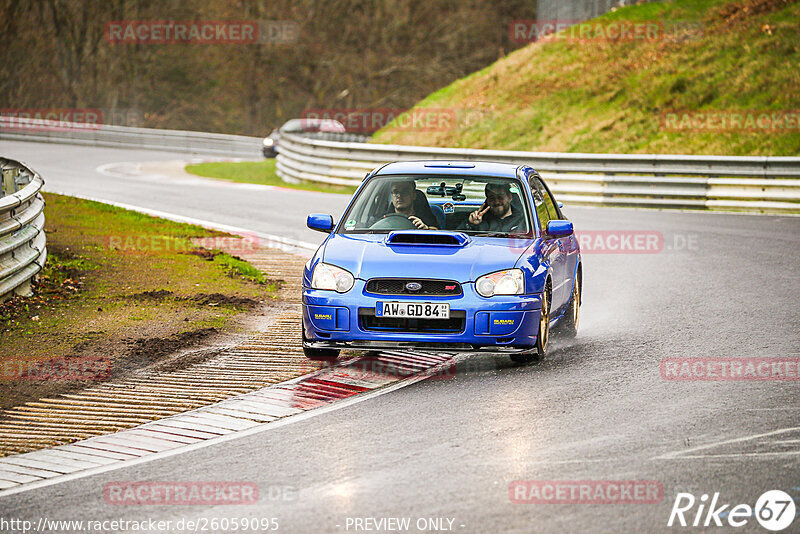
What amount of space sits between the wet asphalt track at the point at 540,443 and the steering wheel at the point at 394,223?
3.99 feet

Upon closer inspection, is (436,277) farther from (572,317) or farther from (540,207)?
(572,317)

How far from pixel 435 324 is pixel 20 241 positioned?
513 cm

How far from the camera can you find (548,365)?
9016 millimetres

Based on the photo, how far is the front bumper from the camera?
850cm

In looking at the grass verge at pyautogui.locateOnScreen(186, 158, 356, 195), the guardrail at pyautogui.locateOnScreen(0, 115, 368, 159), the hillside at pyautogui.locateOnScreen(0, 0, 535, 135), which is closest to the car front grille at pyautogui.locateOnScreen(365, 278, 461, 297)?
the grass verge at pyautogui.locateOnScreen(186, 158, 356, 195)

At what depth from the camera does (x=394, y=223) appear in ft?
31.8

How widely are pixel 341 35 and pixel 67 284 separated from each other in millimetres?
52160

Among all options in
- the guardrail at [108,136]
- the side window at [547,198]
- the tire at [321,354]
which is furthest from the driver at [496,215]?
the guardrail at [108,136]

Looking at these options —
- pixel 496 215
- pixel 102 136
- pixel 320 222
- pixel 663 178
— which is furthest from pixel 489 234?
pixel 102 136

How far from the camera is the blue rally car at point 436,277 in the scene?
8523 mm

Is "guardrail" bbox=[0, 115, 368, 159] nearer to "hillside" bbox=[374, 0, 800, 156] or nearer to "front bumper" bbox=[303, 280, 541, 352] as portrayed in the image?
"hillside" bbox=[374, 0, 800, 156]

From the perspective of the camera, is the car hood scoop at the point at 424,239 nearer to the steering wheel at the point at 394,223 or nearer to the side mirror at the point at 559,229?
the steering wheel at the point at 394,223

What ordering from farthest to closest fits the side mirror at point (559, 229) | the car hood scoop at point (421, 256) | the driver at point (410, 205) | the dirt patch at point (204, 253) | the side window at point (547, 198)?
the dirt patch at point (204, 253)
the side window at point (547, 198)
the driver at point (410, 205)
the side mirror at point (559, 229)
the car hood scoop at point (421, 256)

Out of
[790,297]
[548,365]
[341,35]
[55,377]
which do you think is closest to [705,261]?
[790,297]
